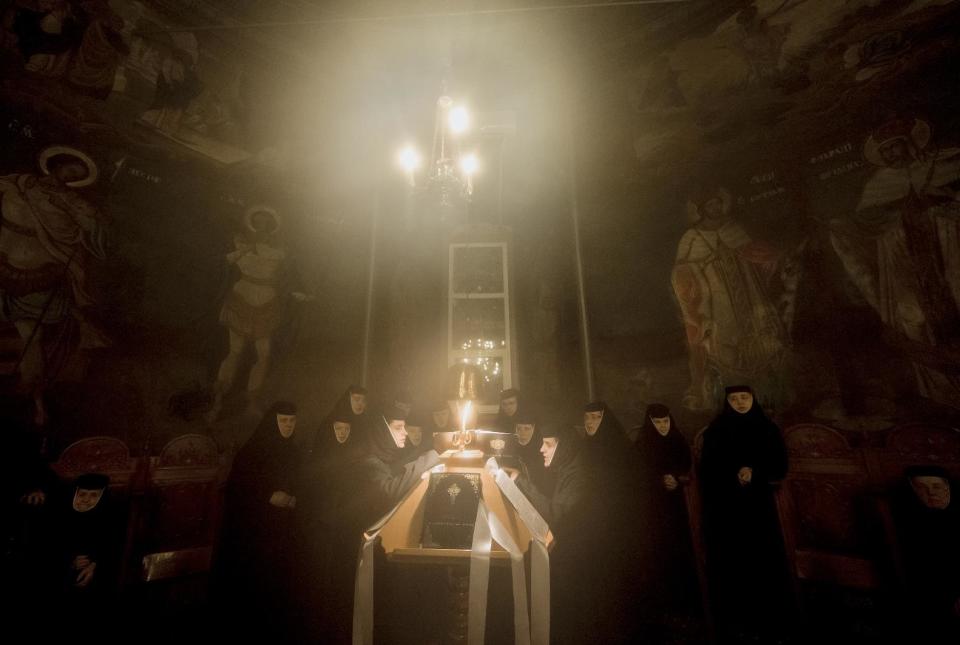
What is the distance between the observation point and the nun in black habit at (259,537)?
3.44 meters

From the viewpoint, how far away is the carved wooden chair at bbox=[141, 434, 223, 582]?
3.65 m

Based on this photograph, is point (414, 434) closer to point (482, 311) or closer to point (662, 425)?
point (482, 311)

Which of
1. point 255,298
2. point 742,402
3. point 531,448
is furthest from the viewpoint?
point 255,298

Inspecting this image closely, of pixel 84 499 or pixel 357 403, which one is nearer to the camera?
pixel 84 499

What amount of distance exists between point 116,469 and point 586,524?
4.67m

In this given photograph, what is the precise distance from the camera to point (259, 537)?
11.8 ft

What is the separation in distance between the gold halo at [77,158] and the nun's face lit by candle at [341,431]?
3.91 m

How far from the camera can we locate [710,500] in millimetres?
3672

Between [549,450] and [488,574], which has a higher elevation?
[549,450]

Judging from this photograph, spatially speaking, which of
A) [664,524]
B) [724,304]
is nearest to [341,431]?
[664,524]

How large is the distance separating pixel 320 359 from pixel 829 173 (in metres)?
6.41

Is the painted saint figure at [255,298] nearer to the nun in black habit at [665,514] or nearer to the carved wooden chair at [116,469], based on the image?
the carved wooden chair at [116,469]

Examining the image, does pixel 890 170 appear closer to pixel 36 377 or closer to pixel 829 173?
pixel 829 173

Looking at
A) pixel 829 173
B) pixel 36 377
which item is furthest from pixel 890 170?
pixel 36 377
